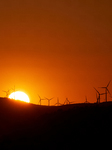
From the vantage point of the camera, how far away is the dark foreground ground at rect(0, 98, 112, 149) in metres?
34.8

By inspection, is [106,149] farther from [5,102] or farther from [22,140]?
[5,102]

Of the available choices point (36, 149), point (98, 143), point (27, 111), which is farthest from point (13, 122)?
point (98, 143)

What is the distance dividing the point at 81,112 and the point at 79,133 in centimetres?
439

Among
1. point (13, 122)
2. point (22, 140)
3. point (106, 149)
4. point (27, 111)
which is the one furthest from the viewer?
point (27, 111)

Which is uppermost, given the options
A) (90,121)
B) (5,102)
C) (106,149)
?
(5,102)

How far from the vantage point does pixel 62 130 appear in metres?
37.3

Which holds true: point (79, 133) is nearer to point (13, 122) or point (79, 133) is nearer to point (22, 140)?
point (22, 140)

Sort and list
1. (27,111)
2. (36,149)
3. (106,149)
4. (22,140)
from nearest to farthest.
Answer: (106,149)
(36,149)
(22,140)
(27,111)

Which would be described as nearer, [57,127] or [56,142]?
[56,142]

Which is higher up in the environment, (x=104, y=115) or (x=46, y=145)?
(x=104, y=115)

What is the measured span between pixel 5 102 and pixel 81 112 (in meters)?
14.3

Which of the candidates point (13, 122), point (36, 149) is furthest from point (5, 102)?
point (36, 149)

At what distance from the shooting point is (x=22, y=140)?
37938 millimetres

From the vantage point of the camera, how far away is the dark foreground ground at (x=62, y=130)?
3481 cm
